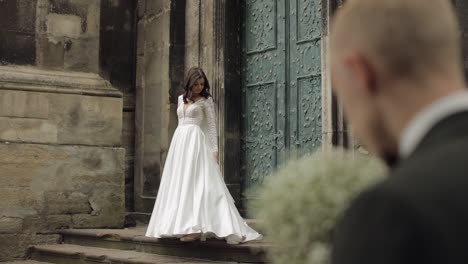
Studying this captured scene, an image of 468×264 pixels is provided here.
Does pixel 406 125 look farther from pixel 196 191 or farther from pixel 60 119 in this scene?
pixel 60 119

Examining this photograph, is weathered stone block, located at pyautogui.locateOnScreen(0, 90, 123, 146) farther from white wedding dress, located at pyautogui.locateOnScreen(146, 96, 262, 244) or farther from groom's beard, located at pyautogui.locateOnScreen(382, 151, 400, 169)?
groom's beard, located at pyautogui.locateOnScreen(382, 151, 400, 169)

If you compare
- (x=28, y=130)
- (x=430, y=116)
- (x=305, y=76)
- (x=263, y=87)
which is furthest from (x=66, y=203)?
(x=430, y=116)

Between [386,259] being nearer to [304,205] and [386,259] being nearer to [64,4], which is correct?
[304,205]

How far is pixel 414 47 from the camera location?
867mm

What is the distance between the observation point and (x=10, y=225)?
8.79 metres

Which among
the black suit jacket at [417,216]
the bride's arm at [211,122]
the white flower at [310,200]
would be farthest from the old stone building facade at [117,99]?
the black suit jacket at [417,216]

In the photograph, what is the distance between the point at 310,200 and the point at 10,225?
8.11 meters

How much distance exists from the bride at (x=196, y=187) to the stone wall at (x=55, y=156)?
220 centimetres

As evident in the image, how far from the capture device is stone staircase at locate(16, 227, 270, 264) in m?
6.59

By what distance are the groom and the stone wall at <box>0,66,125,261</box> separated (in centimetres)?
831

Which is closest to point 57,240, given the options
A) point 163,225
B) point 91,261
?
point 91,261

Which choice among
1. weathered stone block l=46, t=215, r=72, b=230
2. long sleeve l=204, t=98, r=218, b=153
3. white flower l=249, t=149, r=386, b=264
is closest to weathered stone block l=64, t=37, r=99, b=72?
weathered stone block l=46, t=215, r=72, b=230

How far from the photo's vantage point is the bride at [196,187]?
6762 mm

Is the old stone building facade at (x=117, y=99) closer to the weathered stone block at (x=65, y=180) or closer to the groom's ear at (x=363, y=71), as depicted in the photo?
the weathered stone block at (x=65, y=180)
